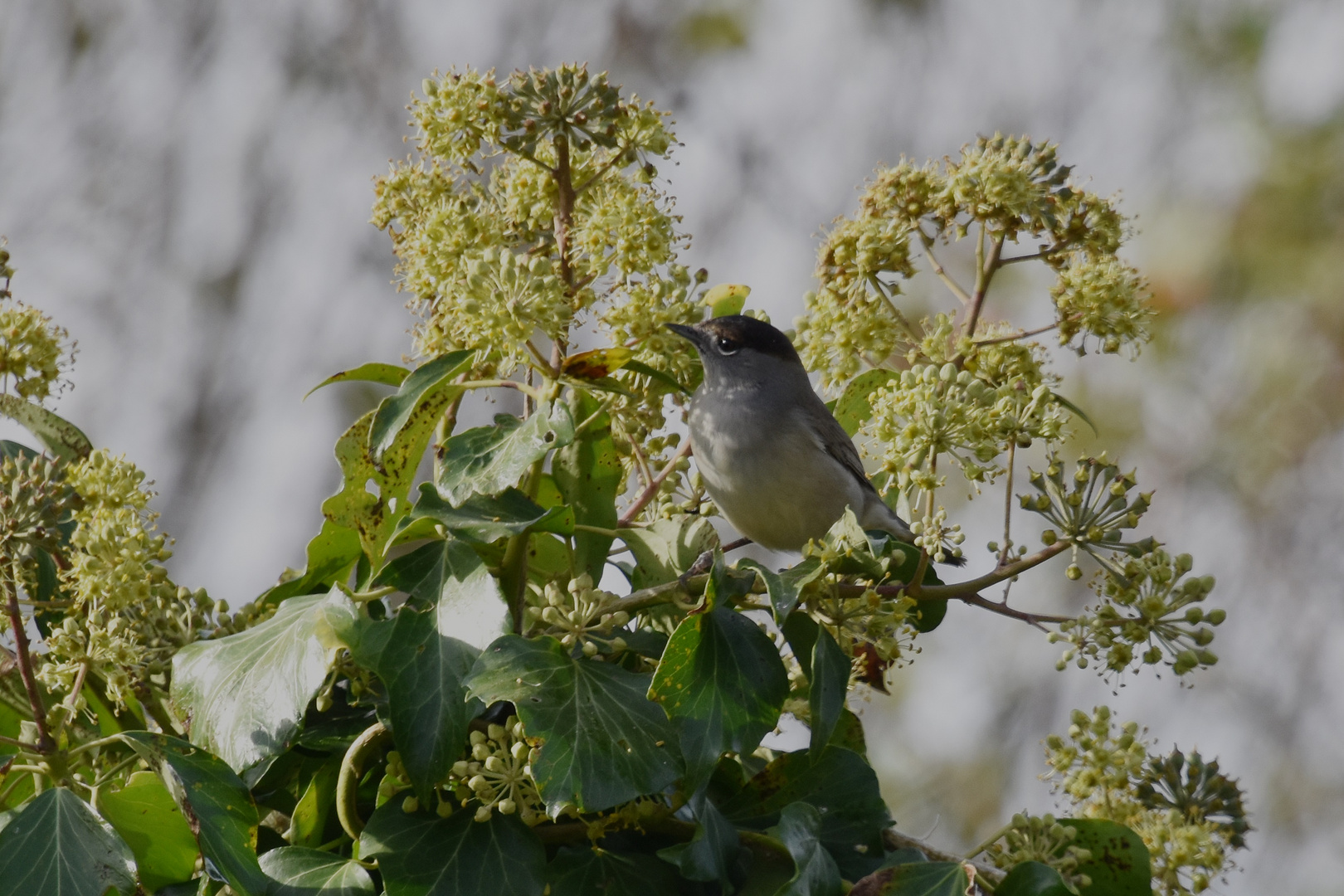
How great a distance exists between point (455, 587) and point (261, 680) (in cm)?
26

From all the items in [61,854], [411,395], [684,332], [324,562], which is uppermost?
[684,332]

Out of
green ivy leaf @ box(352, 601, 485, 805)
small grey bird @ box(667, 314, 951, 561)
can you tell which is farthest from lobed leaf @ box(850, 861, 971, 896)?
small grey bird @ box(667, 314, 951, 561)

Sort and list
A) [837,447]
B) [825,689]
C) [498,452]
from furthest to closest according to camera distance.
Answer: [837,447] → [498,452] → [825,689]

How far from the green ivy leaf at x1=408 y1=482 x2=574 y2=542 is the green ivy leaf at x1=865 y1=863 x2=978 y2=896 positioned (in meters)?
0.58

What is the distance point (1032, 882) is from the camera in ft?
4.79

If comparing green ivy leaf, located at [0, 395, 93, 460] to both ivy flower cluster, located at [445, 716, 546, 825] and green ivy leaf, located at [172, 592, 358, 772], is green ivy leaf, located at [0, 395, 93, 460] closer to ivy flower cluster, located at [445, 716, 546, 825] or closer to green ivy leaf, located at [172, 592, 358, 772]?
green ivy leaf, located at [172, 592, 358, 772]

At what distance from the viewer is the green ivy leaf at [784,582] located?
1.41m

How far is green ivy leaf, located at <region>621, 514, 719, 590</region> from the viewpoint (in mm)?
1846

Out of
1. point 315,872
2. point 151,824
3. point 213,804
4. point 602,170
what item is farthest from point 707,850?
point 602,170

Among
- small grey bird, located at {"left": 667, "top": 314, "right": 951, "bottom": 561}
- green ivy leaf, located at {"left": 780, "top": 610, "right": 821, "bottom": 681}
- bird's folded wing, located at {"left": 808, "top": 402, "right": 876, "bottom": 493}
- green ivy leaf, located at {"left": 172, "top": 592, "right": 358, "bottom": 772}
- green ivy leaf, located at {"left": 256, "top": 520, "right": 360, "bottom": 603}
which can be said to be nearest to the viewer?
green ivy leaf, located at {"left": 172, "top": 592, "right": 358, "bottom": 772}

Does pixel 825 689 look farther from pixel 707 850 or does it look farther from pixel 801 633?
pixel 707 850

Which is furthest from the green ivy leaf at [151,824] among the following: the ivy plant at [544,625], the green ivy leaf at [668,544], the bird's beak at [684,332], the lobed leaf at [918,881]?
the bird's beak at [684,332]

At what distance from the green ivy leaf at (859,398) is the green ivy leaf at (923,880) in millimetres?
846

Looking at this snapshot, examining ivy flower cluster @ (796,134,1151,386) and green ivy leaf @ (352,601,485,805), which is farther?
ivy flower cluster @ (796,134,1151,386)
